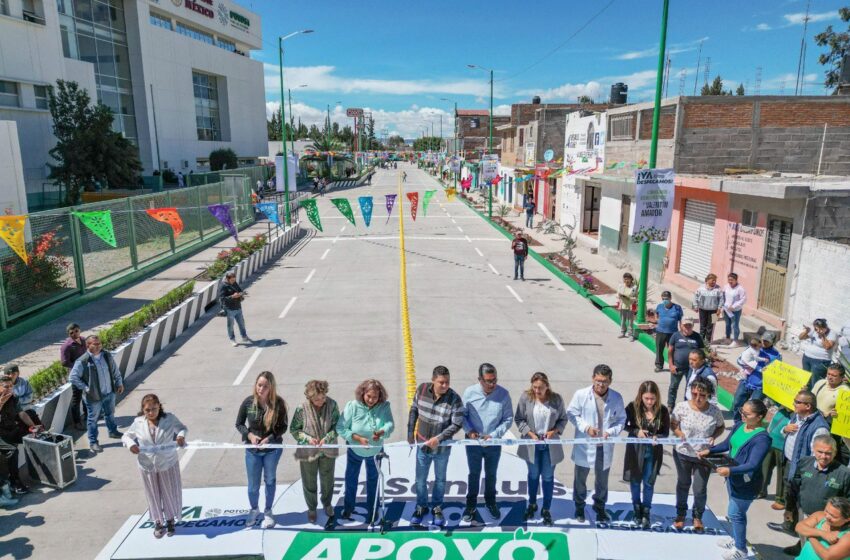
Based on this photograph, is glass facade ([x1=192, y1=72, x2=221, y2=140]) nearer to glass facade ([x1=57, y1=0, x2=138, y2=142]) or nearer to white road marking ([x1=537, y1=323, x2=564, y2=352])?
glass facade ([x1=57, y1=0, x2=138, y2=142])

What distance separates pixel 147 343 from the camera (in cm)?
1231

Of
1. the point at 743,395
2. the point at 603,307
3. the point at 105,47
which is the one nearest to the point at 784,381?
the point at 743,395

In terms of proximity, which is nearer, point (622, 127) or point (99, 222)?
point (99, 222)

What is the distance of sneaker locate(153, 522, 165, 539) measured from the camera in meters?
6.34

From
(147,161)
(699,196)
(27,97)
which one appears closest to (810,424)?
(699,196)

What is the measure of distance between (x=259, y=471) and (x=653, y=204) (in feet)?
34.3

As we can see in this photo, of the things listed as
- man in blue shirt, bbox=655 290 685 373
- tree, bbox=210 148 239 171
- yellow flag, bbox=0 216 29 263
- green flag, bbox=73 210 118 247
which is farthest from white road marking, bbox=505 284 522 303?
tree, bbox=210 148 239 171

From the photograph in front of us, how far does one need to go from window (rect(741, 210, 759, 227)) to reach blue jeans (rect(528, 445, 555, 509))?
1076 centimetres

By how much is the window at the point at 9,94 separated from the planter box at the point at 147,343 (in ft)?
67.7

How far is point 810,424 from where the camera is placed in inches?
243

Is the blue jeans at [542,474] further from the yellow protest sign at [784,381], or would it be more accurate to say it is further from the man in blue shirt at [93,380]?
the man in blue shirt at [93,380]

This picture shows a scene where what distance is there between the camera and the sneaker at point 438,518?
650 cm

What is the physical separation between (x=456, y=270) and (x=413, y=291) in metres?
3.80

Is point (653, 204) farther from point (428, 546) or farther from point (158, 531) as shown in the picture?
point (158, 531)
